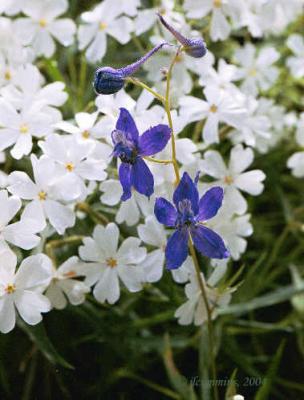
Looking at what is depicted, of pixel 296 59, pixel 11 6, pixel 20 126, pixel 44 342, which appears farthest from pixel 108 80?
pixel 296 59

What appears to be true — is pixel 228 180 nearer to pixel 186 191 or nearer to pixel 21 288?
pixel 186 191

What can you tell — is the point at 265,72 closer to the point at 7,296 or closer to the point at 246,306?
the point at 246,306

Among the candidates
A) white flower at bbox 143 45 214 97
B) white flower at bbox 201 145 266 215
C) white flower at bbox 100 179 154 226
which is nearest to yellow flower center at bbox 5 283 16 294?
white flower at bbox 100 179 154 226

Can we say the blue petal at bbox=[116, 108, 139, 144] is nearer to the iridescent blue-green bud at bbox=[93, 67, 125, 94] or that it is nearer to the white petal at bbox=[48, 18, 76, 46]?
the iridescent blue-green bud at bbox=[93, 67, 125, 94]

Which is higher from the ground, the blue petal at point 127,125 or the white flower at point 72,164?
the blue petal at point 127,125

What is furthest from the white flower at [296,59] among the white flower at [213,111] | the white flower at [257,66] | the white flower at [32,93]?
the white flower at [32,93]

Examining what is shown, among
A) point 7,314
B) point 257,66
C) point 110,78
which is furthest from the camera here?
point 257,66

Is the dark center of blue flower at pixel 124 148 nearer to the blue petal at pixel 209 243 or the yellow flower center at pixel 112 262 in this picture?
the blue petal at pixel 209 243
